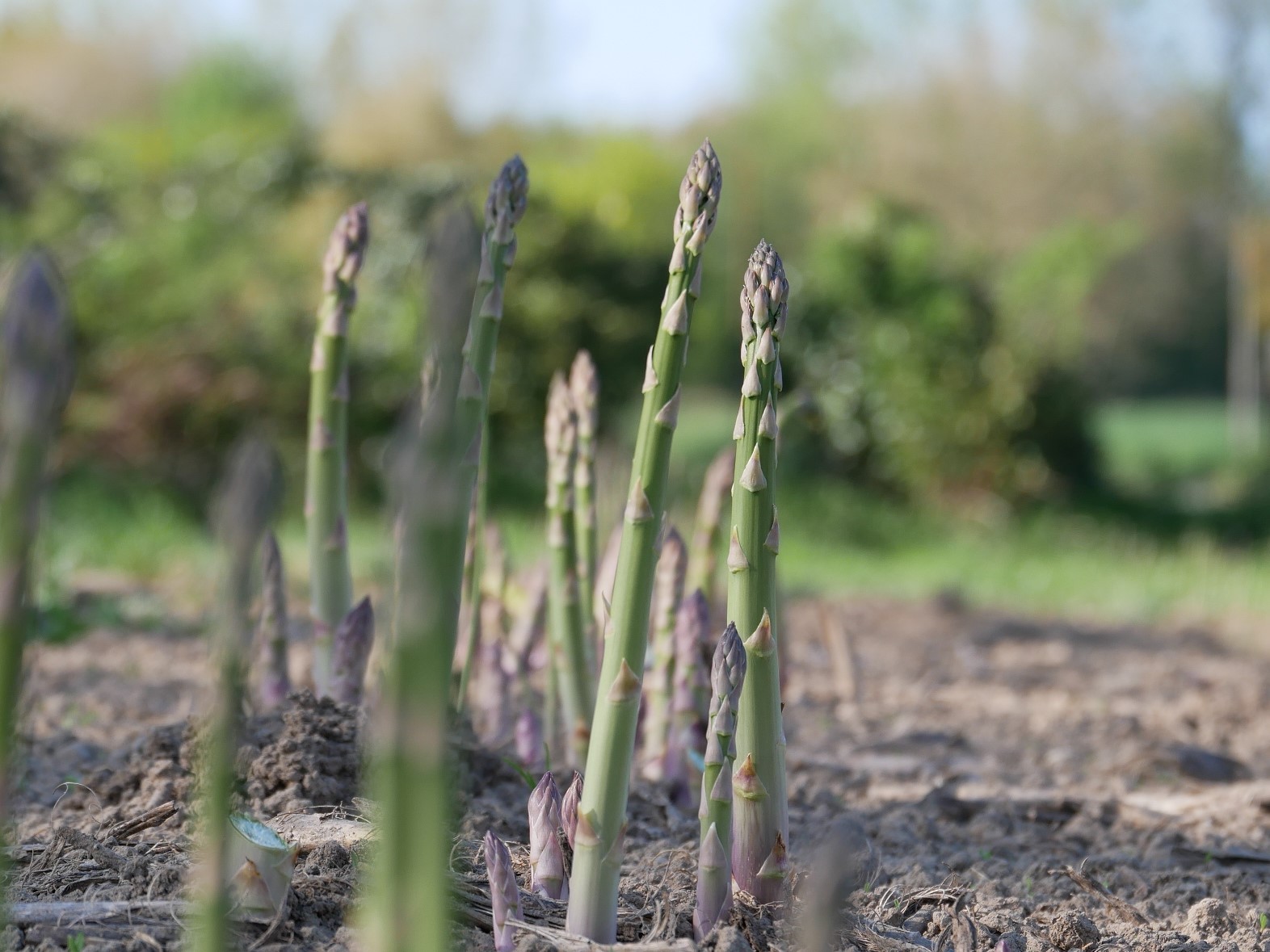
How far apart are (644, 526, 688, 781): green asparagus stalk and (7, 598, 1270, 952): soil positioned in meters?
0.14

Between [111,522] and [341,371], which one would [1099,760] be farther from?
[111,522]

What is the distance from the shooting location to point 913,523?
10.8 meters

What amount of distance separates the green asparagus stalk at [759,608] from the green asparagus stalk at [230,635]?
0.70m

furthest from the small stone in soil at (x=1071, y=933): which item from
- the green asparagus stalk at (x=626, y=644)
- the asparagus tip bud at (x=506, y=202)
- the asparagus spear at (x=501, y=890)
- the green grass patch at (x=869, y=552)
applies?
the green grass patch at (x=869, y=552)

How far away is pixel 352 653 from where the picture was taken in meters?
2.38

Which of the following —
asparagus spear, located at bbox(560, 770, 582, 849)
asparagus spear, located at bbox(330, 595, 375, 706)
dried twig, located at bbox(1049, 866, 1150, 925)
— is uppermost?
asparagus spear, located at bbox(330, 595, 375, 706)

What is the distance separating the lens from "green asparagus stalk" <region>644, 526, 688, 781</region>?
2.56 m

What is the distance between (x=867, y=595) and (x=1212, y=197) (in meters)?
14.6

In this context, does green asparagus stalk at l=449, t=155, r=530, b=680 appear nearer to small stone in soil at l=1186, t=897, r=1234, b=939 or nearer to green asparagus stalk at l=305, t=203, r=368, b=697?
green asparagus stalk at l=305, t=203, r=368, b=697

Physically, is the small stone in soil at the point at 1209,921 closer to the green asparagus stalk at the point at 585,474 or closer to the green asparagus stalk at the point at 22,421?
the green asparagus stalk at the point at 585,474

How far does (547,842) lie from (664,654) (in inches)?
37.6

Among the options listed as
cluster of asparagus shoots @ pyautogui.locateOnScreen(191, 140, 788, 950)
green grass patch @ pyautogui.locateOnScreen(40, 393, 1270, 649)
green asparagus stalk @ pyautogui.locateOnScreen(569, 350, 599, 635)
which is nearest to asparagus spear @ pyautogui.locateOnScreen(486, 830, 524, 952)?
cluster of asparagus shoots @ pyautogui.locateOnScreen(191, 140, 788, 950)

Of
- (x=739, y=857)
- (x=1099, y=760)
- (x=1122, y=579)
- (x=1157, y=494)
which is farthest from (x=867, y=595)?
(x=1157, y=494)

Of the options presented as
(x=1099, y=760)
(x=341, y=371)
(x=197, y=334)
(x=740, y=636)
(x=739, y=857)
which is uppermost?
(x=197, y=334)
